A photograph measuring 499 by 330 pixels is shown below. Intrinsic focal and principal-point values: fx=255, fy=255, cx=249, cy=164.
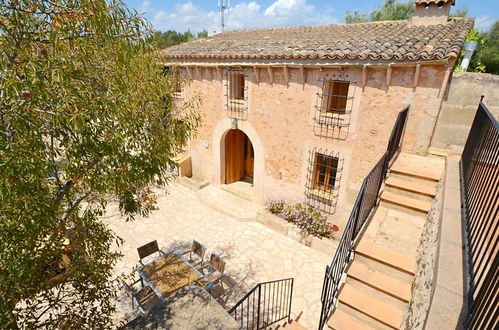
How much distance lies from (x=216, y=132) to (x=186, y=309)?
28.1 feet

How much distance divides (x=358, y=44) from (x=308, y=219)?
5.67m

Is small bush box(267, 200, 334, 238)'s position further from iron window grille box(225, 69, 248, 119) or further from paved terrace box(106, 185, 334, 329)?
iron window grille box(225, 69, 248, 119)

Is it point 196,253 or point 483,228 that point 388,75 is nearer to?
point 483,228

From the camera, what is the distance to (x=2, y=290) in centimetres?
244

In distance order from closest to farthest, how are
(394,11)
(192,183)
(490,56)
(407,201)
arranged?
(407,201) < (192,183) < (490,56) < (394,11)

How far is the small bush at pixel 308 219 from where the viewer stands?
8.55 metres

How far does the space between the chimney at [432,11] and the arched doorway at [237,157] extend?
7894mm

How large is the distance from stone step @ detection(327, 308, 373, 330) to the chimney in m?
9.16

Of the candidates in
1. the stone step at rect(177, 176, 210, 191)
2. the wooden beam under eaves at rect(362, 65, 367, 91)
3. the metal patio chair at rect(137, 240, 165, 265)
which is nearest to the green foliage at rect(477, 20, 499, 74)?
the wooden beam under eaves at rect(362, 65, 367, 91)

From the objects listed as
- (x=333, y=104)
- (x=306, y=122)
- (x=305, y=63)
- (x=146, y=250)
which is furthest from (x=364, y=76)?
(x=146, y=250)

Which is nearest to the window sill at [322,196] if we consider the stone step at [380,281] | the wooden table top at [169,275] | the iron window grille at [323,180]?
the iron window grille at [323,180]

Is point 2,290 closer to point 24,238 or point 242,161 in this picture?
point 24,238

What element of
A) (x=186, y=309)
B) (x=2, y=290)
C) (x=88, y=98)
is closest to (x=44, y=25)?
(x=88, y=98)

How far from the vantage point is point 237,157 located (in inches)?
503
